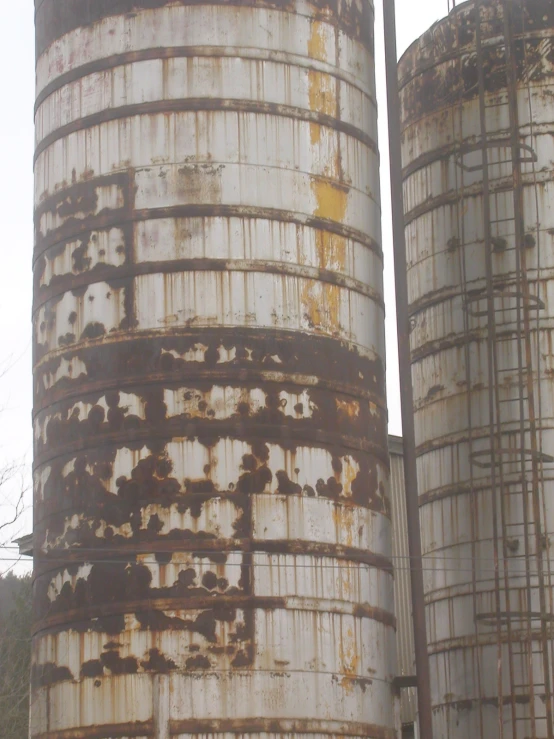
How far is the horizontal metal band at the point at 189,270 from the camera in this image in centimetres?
1507

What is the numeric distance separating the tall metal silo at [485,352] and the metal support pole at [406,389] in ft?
5.84

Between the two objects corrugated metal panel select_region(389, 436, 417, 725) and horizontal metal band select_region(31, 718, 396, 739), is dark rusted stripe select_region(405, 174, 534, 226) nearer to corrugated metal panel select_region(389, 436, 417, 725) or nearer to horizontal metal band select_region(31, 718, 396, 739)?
corrugated metal panel select_region(389, 436, 417, 725)

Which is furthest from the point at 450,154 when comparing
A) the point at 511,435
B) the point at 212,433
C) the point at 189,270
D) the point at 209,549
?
the point at 209,549

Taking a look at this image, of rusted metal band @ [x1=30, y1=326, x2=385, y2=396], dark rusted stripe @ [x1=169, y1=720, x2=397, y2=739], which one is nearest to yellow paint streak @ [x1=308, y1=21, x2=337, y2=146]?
rusted metal band @ [x1=30, y1=326, x2=385, y2=396]

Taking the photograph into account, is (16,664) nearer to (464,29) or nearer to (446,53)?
(446,53)

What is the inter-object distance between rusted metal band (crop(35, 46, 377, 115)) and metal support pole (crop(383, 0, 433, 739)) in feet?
4.04

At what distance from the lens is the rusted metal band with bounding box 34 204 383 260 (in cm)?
1523

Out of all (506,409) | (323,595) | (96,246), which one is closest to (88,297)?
(96,246)

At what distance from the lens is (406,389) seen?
16766 millimetres

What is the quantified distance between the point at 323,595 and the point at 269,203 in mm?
4241

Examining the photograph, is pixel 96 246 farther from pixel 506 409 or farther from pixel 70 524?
pixel 506 409

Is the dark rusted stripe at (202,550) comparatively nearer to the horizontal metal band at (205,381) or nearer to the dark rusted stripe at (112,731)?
the dark rusted stripe at (112,731)

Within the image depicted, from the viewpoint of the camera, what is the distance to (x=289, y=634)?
14.4m

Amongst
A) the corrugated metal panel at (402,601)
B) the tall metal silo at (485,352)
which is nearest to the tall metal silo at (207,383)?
the tall metal silo at (485,352)
